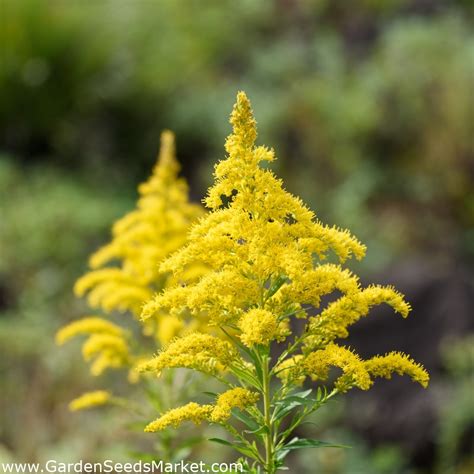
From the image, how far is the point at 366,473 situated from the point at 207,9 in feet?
35.2

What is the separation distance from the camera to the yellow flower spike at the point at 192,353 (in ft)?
8.47

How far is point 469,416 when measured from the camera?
20.1 ft

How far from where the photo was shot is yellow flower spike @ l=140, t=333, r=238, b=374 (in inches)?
102

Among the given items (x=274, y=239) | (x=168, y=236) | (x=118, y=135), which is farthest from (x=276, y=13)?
(x=274, y=239)

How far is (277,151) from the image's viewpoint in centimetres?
1127

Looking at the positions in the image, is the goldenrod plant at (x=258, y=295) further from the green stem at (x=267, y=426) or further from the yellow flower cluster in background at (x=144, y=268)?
the yellow flower cluster in background at (x=144, y=268)

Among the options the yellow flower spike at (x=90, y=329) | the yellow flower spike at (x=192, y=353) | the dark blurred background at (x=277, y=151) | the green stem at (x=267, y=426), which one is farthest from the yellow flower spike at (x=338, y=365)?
the dark blurred background at (x=277, y=151)

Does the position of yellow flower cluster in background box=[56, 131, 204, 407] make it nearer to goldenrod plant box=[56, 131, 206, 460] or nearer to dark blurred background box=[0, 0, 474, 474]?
goldenrod plant box=[56, 131, 206, 460]

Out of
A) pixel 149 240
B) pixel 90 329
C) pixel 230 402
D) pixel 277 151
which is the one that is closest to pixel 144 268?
pixel 149 240

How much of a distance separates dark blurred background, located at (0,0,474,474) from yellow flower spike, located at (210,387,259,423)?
3.38 m

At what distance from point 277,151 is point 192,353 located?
885 cm

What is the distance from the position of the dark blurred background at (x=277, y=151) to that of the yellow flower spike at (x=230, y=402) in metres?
3.38

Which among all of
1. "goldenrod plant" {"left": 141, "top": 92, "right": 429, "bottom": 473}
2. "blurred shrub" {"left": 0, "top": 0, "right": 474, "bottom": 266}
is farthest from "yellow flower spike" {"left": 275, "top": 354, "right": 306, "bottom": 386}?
"blurred shrub" {"left": 0, "top": 0, "right": 474, "bottom": 266}

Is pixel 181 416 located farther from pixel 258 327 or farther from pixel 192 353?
pixel 258 327
